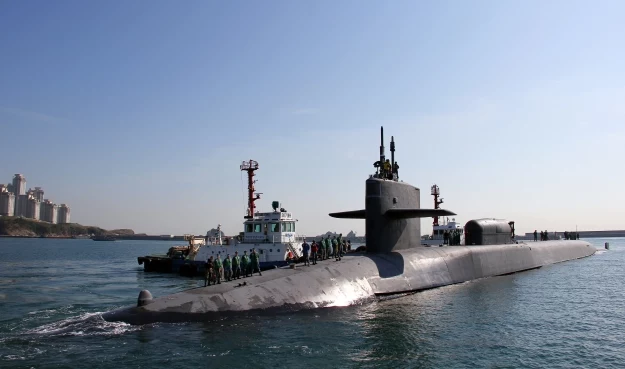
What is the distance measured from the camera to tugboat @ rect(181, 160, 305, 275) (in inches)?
1337

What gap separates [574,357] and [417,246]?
12.1m

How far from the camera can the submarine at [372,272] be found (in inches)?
577

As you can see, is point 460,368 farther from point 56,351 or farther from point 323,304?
point 56,351

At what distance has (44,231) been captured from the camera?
19838 cm

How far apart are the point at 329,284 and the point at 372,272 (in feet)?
8.21

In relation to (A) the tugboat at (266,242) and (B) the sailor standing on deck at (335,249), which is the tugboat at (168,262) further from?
(B) the sailor standing on deck at (335,249)

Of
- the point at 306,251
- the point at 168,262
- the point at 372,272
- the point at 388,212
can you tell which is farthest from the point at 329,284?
the point at 168,262

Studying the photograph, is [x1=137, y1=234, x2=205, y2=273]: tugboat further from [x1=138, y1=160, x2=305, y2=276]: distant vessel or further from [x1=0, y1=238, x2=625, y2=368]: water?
[x1=0, y1=238, x2=625, y2=368]: water

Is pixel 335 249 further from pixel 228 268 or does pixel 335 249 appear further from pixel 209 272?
pixel 209 272

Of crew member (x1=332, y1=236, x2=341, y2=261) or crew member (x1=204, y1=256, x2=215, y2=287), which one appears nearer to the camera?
crew member (x1=204, y1=256, x2=215, y2=287)

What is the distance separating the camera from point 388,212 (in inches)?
831

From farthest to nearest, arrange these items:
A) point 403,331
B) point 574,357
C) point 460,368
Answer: point 403,331 < point 574,357 < point 460,368

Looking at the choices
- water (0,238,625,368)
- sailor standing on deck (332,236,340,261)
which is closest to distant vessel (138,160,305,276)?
sailor standing on deck (332,236,340,261)

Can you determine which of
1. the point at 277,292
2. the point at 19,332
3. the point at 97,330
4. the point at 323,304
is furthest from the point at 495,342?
the point at 19,332
